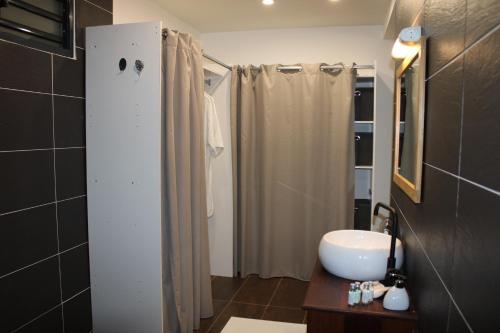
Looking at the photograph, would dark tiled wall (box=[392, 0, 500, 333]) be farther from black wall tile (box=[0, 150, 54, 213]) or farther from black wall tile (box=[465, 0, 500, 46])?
black wall tile (box=[0, 150, 54, 213])

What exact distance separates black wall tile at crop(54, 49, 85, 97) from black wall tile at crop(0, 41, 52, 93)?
7 cm

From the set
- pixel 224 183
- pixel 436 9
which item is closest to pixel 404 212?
pixel 436 9

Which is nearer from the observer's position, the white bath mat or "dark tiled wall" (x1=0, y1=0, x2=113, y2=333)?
"dark tiled wall" (x1=0, y1=0, x2=113, y2=333)

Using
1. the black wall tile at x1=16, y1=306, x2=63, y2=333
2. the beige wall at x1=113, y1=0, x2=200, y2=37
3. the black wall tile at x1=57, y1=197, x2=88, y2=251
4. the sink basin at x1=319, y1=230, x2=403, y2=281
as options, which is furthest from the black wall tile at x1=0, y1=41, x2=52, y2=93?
the sink basin at x1=319, y1=230, x2=403, y2=281

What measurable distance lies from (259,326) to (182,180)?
1252 millimetres

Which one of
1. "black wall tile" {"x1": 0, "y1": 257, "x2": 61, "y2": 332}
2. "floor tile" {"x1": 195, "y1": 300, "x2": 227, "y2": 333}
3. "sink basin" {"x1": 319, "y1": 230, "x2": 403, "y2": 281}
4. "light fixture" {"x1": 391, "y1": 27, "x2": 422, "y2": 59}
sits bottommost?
"floor tile" {"x1": 195, "y1": 300, "x2": 227, "y2": 333}

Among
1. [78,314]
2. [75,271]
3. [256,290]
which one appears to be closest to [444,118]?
[75,271]

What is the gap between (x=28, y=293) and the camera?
1.96 metres

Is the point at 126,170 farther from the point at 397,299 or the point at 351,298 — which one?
the point at 397,299

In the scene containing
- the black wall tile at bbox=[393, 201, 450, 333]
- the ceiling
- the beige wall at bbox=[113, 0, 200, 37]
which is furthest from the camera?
the ceiling

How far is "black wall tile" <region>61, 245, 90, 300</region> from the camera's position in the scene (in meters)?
2.21

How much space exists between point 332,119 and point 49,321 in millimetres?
2609

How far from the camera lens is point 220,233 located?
372 cm

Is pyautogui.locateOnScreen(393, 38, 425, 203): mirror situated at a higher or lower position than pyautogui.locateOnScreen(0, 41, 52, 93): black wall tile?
lower
